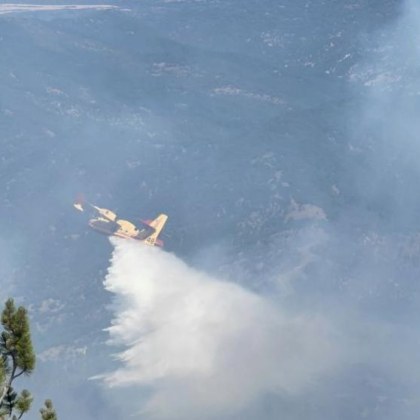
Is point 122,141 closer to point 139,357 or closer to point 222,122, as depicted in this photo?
point 222,122

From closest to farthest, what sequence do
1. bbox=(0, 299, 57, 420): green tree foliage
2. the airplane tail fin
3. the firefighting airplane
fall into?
1. bbox=(0, 299, 57, 420): green tree foliage
2. the airplane tail fin
3. the firefighting airplane

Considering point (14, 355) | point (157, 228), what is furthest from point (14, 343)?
point (157, 228)

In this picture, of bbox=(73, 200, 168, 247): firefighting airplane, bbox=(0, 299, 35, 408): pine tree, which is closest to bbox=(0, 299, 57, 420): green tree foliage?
bbox=(0, 299, 35, 408): pine tree

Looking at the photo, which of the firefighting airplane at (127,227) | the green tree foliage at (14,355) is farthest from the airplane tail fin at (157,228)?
the green tree foliage at (14,355)

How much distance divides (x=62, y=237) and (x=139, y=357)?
1880 cm

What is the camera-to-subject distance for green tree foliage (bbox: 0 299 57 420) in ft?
96.5

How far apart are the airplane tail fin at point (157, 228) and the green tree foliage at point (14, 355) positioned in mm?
60157

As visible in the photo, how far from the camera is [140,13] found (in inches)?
6560

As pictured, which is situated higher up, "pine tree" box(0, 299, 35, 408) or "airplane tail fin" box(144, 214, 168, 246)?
"pine tree" box(0, 299, 35, 408)

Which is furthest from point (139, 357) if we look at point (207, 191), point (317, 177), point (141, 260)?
point (317, 177)

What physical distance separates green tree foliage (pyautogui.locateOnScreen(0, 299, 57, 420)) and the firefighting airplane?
60094 millimetres

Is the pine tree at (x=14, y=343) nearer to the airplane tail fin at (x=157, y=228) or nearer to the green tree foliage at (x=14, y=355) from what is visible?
the green tree foliage at (x=14, y=355)

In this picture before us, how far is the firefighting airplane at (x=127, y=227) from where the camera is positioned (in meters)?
90.9

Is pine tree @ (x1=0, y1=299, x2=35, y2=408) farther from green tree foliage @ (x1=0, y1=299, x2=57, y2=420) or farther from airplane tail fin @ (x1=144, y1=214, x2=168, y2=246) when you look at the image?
airplane tail fin @ (x1=144, y1=214, x2=168, y2=246)
